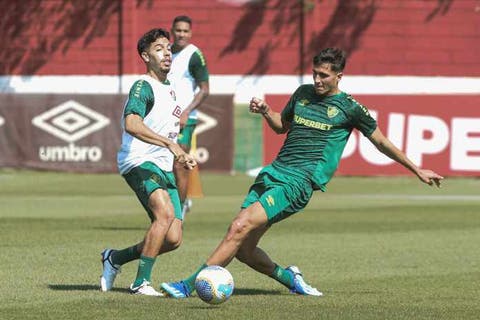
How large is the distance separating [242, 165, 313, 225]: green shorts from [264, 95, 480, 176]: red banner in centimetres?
1628

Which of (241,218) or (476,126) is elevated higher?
(241,218)

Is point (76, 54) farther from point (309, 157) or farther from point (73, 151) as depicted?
point (309, 157)

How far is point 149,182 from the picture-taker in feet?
35.4

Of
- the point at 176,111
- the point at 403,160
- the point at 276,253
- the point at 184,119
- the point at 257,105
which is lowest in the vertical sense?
the point at 276,253

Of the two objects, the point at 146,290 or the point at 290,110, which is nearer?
the point at 146,290

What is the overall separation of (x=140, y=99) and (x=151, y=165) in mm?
549

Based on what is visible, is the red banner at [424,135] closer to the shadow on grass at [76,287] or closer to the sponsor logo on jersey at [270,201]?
the shadow on grass at [76,287]

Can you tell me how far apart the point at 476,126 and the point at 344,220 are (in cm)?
907

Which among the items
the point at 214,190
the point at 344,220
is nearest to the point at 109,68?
the point at 214,190

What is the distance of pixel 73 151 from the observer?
27.8 meters

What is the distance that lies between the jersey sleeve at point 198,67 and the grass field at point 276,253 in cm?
184

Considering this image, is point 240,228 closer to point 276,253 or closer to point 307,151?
point 307,151

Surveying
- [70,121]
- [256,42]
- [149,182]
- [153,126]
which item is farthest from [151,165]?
[256,42]

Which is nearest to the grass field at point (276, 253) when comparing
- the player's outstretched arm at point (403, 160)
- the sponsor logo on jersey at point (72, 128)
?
the player's outstretched arm at point (403, 160)
